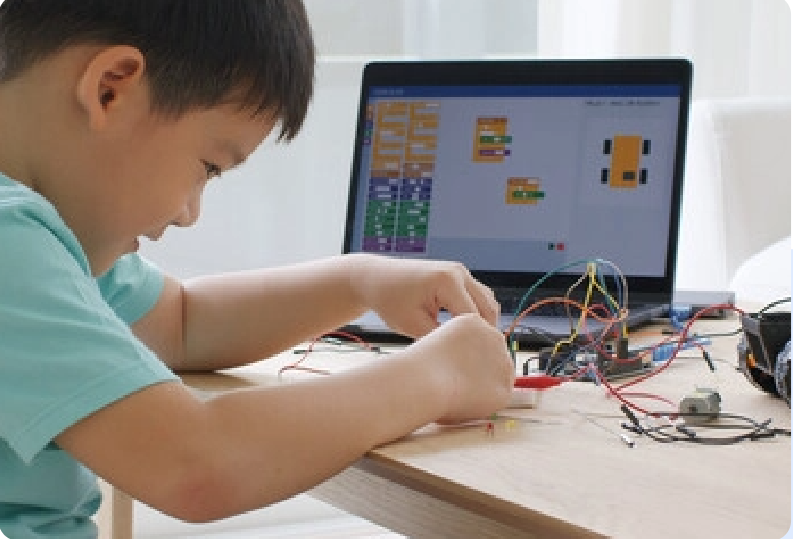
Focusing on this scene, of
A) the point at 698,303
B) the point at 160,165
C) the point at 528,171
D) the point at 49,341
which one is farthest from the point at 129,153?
the point at 698,303

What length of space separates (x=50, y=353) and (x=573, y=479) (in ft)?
Result: 1.03

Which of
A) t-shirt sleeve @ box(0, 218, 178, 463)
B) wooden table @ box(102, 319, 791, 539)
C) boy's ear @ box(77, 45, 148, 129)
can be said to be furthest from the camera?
boy's ear @ box(77, 45, 148, 129)

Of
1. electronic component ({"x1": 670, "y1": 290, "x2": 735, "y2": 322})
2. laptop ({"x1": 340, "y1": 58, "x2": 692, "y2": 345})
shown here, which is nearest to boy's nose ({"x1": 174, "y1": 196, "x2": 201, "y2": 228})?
laptop ({"x1": 340, "y1": 58, "x2": 692, "y2": 345})

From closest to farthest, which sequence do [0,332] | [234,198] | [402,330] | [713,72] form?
[0,332] → [402,330] → [234,198] → [713,72]

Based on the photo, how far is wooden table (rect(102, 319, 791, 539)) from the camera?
2.15ft

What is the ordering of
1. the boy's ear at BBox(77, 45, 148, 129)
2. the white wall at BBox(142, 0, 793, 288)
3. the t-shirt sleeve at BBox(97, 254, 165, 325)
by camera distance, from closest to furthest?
the boy's ear at BBox(77, 45, 148, 129)
the t-shirt sleeve at BBox(97, 254, 165, 325)
the white wall at BBox(142, 0, 793, 288)

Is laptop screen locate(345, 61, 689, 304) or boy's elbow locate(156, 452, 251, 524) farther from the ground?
laptop screen locate(345, 61, 689, 304)

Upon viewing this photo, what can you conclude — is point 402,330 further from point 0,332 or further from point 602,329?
point 0,332

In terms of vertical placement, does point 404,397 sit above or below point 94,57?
below

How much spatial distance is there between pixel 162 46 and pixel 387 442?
31 cm

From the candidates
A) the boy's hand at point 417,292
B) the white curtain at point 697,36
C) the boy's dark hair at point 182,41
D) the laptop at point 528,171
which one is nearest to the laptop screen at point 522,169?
the laptop at point 528,171

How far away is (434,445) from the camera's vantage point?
2.73ft

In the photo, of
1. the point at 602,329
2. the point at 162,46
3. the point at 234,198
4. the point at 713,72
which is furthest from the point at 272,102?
the point at 713,72

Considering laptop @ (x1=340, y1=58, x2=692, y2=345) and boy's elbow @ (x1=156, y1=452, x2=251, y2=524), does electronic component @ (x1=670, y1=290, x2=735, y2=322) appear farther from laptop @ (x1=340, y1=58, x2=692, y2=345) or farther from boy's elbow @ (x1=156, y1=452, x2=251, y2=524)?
boy's elbow @ (x1=156, y1=452, x2=251, y2=524)
